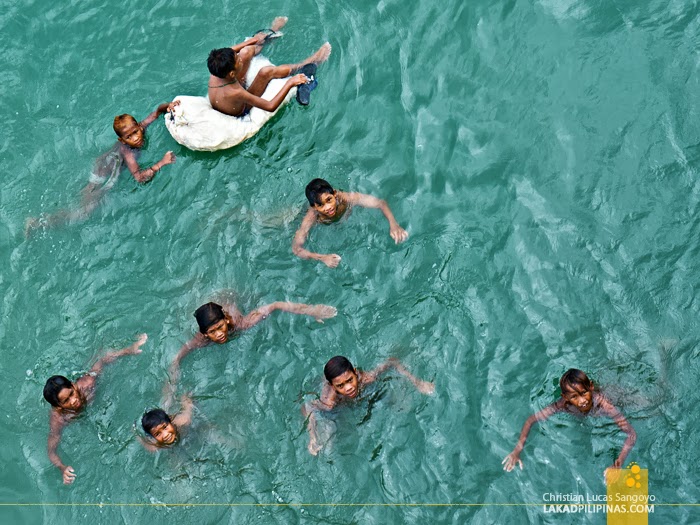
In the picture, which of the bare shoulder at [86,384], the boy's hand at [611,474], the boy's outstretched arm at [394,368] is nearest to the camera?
the boy's hand at [611,474]

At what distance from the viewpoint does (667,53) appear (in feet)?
32.2

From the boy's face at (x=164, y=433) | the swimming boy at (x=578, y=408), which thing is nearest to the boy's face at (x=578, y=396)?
the swimming boy at (x=578, y=408)

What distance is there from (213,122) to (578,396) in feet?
17.6

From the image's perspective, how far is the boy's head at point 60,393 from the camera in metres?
8.90

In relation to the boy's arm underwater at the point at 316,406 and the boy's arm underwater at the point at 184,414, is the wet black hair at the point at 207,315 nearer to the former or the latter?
the boy's arm underwater at the point at 184,414

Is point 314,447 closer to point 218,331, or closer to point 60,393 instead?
point 218,331

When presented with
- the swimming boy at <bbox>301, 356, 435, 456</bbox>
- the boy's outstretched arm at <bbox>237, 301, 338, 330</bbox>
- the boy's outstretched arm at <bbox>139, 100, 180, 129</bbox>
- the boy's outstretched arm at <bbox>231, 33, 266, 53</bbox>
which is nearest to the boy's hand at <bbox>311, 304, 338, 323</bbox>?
the boy's outstretched arm at <bbox>237, 301, 338, 330</bbox>

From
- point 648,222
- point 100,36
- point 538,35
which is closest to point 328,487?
point 648,222

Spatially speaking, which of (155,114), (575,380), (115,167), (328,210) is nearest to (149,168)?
(115,167)

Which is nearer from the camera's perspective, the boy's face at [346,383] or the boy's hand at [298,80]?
the boy's face at [346,383]

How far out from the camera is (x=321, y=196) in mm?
9188

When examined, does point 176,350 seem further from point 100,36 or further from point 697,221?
point 697,221

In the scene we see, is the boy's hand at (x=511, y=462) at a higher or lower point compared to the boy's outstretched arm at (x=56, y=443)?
higher

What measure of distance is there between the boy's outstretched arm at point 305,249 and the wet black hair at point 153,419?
2.28 meters
